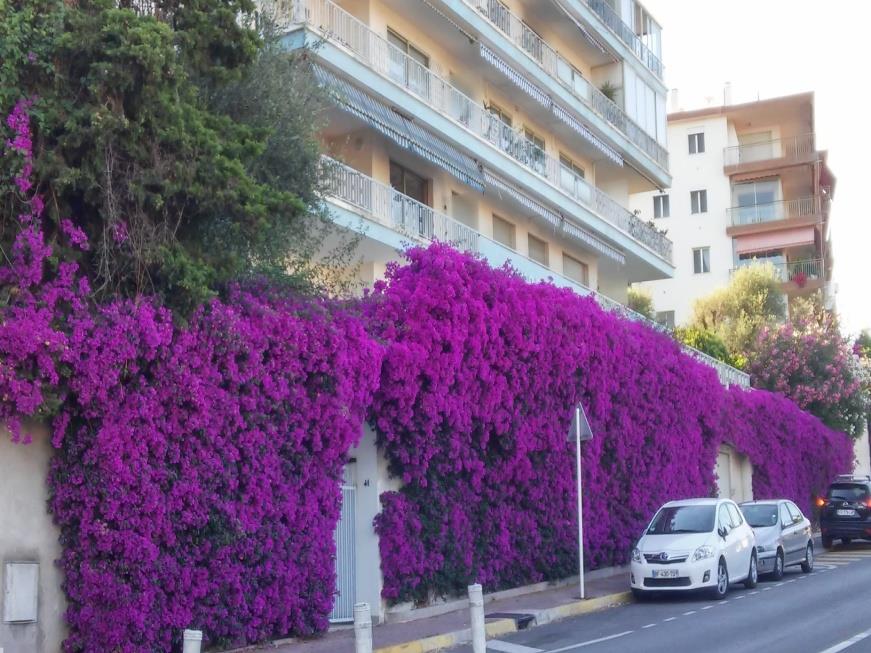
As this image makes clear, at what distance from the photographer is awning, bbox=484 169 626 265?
2455 centimetres

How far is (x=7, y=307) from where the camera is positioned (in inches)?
405

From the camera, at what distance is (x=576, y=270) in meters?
30.9

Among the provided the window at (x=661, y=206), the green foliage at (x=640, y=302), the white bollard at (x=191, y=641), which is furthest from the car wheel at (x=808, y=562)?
the window at (x=661, y=206)

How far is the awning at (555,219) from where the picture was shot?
2455cm

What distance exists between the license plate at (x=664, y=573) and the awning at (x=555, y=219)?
10184 mm

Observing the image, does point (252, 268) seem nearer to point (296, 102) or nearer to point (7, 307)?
point (296, 102)

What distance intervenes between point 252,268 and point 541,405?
22.9ft

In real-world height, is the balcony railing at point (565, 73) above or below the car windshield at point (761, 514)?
above

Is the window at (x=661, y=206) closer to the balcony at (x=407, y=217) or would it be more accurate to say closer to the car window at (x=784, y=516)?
the balcony at (x=407, y=217)

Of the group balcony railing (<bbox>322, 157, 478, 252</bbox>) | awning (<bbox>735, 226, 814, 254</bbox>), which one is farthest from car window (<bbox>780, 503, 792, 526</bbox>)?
awning (<bbox>735, 226, 814, 254</bbox>)

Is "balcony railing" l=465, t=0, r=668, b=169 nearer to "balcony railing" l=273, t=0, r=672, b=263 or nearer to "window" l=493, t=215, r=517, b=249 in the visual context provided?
"balcony railing" l=273, t=0, r=672, b=263

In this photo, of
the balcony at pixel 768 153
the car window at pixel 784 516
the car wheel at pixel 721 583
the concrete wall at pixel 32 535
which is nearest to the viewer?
the concrete wall at pixel 32 535

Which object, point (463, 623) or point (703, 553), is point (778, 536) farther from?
point (463, 623)

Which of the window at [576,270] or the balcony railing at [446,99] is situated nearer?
the balcony railing at [446,99]
